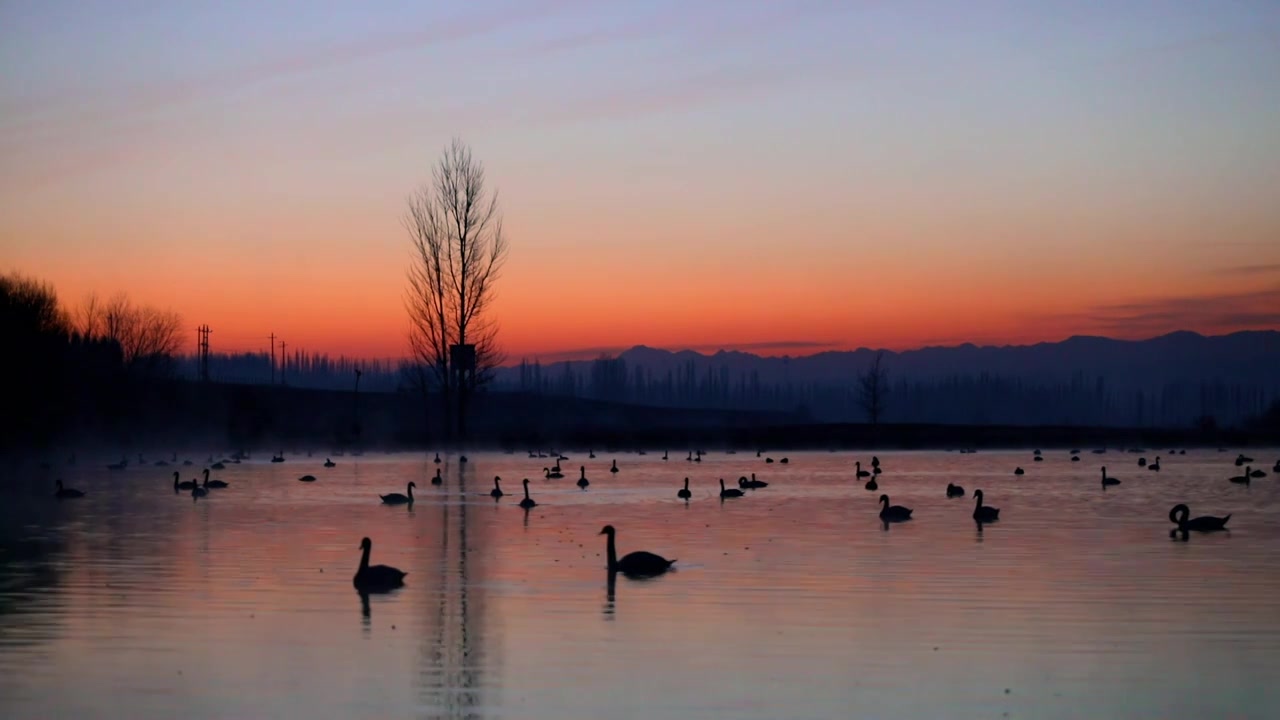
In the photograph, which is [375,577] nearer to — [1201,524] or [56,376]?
[1201,524]

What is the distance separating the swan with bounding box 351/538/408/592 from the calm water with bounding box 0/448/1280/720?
1.17 feet

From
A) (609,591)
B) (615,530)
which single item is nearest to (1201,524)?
(615,530)

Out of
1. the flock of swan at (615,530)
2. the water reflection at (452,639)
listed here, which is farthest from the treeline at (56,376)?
the water reflection at (452,639)

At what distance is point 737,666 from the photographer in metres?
15.6

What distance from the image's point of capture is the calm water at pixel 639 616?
45.8ft

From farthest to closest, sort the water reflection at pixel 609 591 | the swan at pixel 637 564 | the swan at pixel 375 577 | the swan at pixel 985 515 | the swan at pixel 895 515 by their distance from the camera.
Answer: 1. the swan at pixel 895 515
2. the swan at pixel 985 515
3. the swan at pixel 637 564
4. the swan at pixel 375 577
5. the water reflection at pixel 609 591

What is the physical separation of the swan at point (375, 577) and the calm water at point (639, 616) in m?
0.36

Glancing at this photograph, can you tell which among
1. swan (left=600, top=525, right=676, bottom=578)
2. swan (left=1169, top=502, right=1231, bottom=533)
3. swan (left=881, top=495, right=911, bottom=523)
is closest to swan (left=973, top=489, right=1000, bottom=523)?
swan (left=881, top=495, right=911, bottom=523)

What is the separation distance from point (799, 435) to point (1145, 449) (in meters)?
28.4

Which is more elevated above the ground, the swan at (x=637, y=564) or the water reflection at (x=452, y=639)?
the swan at (x=637, y=564)

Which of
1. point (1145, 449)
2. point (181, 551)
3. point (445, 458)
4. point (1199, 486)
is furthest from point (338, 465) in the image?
point (1145, 449)

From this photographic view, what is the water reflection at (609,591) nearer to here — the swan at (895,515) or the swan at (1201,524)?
the swan at (895,515)

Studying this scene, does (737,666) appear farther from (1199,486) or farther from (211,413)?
(211,413)

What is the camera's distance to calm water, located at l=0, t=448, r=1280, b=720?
1396 centimetres
